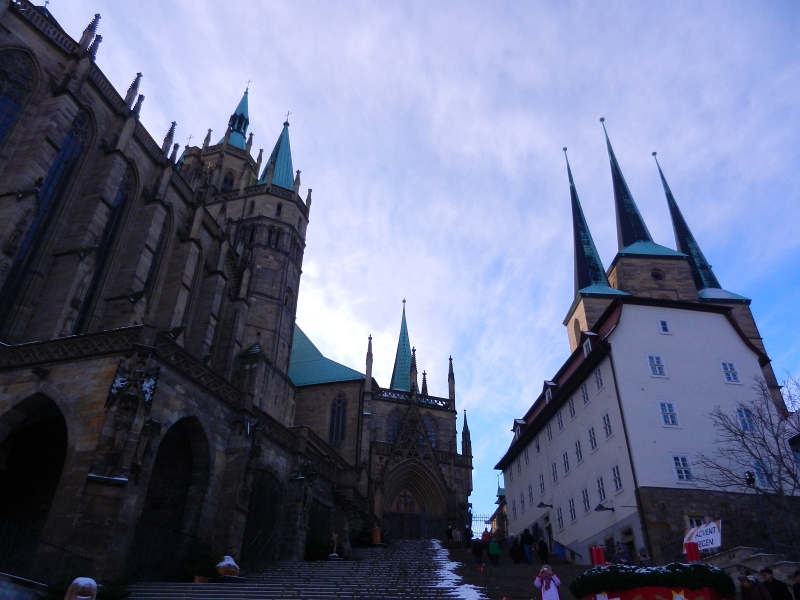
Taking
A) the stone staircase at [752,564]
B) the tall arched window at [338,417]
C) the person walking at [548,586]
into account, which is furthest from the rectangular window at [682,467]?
the tall arched window at [338,417]

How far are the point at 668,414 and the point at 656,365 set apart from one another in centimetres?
209

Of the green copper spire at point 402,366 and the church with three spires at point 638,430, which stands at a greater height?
the green copper spire at point 402,366

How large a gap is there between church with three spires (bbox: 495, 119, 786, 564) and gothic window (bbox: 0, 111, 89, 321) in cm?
2051

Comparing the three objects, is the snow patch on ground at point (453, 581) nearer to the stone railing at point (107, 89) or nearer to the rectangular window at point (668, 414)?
the rectangular window at point (668, 414)

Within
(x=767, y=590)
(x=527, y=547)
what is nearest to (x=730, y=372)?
(x=527, y=547)

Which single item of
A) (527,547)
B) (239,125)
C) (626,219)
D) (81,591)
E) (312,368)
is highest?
(239,125)

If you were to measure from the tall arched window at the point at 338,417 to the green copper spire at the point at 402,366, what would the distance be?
893 cm

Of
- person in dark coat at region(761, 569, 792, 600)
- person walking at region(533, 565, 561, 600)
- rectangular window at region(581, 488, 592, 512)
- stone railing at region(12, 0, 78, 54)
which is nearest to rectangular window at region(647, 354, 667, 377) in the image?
rectangular window at region(581, 488, 592, 512)

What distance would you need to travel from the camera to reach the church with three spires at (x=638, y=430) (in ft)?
66.2

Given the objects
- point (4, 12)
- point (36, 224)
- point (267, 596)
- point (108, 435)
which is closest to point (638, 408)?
point (267, 596)

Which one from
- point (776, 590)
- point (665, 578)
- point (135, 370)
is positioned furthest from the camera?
point (135, 370)

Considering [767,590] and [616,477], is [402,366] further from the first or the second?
[767,590]

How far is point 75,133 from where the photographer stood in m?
23.2

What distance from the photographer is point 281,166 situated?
153 feet
